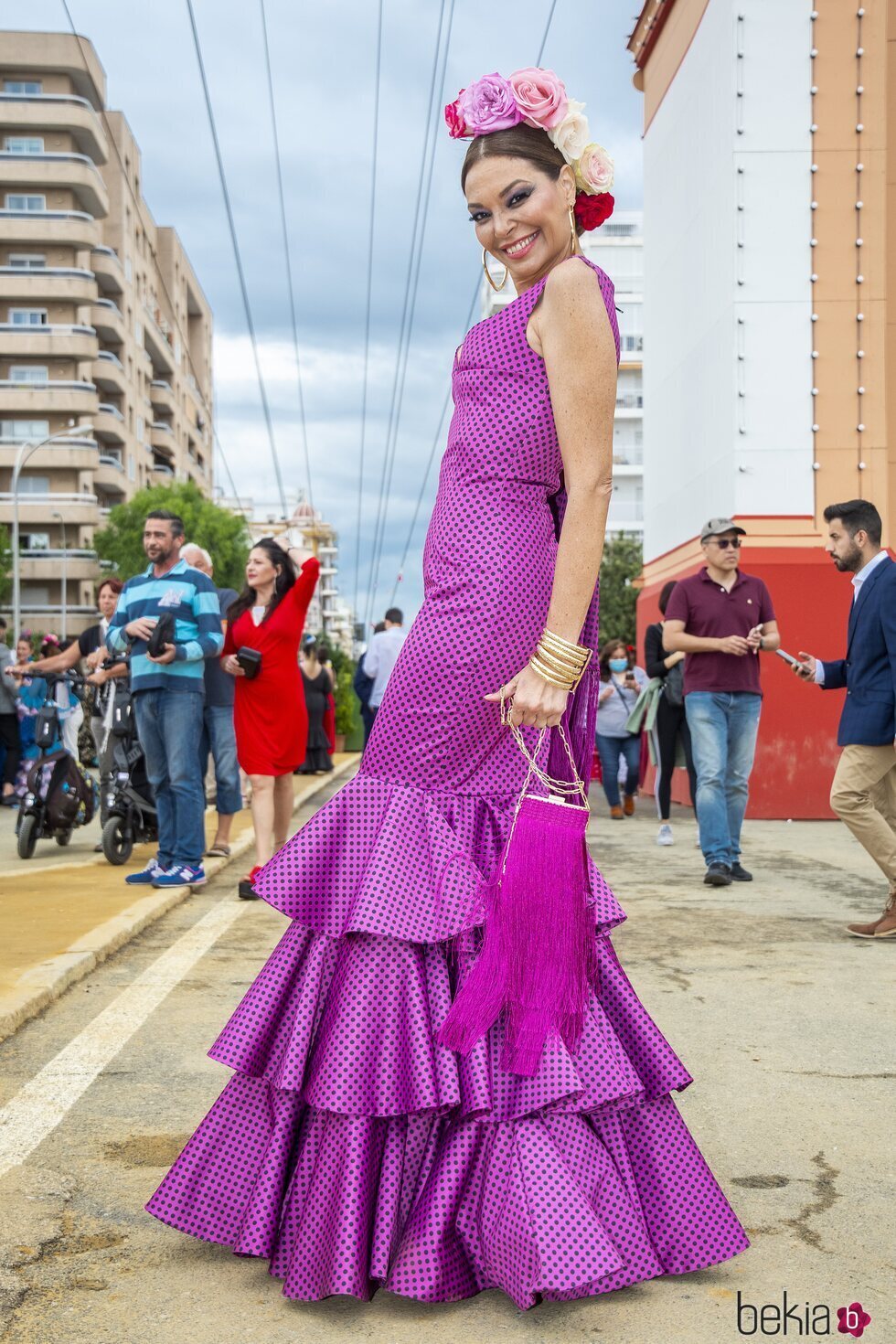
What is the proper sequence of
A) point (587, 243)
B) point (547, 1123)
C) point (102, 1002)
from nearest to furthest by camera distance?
point (547, 1123) < point (102, 1002) < point (587, 243)

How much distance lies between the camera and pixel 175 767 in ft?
27.2

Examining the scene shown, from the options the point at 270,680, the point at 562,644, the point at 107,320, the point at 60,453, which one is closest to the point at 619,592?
the point at 60,453

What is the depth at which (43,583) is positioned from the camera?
3061 inches

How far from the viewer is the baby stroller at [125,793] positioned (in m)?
9.24

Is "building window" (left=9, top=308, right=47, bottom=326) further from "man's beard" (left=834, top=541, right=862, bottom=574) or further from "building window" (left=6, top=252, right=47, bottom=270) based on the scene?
"man's beard" (left=834, top=541, right=862, bottom=574)

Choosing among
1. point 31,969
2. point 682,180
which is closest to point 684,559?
point 682,180

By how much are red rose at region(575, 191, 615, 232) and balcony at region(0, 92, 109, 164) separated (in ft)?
252

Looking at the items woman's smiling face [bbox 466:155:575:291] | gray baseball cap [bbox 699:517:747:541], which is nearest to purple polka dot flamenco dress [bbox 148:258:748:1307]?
woman's smiling face [bbox 466:155:575:291]

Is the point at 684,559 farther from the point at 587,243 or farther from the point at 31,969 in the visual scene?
the point at 587,243

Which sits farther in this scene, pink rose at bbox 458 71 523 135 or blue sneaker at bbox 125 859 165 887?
blue sneaker at bbox 125 859 165 887

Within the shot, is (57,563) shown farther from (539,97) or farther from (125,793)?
(539,97)

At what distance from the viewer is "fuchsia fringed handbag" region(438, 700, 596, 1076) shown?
2.53 m

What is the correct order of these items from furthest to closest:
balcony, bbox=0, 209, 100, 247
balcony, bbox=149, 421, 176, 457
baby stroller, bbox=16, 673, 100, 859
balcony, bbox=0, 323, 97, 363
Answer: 1. balcony, bbox=149, 421, 176, 457
2. balcony, bbox=0, 323, 97, 363
3. balcony, bbox=0, 209, 100, 247
4. baby stroller, bbox=16, 673, 100, 859

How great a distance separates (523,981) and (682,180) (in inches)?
611
